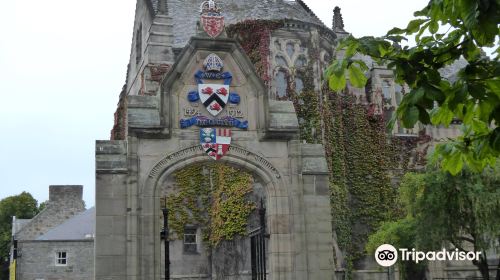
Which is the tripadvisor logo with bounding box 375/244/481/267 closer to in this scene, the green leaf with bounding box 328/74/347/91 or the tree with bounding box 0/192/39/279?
the green leaf with bounding box 328/74/347/91

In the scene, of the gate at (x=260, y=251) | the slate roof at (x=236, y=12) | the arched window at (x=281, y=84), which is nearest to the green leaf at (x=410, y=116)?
the gate at (x=260, y=251)

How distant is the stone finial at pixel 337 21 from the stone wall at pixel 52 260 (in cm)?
2331

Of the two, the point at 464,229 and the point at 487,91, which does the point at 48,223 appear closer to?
the point at 464,229

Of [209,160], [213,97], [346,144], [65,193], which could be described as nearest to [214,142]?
[209,160]

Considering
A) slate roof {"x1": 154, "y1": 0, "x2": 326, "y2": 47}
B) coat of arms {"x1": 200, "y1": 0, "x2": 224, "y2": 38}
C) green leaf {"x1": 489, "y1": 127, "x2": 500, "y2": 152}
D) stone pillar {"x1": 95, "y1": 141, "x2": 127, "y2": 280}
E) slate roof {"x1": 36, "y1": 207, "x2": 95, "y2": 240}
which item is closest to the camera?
green leaf {"x1": 489, "y1": 127, "x2": 500, "y2": 152}

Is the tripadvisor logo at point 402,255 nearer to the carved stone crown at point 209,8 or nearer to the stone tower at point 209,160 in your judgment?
the stone tower at point 209,160

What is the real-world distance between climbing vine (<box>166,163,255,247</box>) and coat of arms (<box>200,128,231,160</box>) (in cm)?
1660

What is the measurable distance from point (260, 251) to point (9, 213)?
6501cm

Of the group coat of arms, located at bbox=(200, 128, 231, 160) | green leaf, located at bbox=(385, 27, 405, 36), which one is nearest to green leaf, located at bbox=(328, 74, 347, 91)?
Answer: green leaf, located at bbox=(385, 27, 405, 36)

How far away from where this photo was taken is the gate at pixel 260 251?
41.9 feet

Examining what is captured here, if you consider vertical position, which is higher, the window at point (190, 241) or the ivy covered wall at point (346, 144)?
the ivy covered wall at point (346, 144)

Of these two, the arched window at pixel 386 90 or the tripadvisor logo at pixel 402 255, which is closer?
the tripadvisor logo at pixel 402 255

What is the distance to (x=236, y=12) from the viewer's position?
35.0 metres

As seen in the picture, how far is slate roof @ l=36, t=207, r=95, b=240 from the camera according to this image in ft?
153
